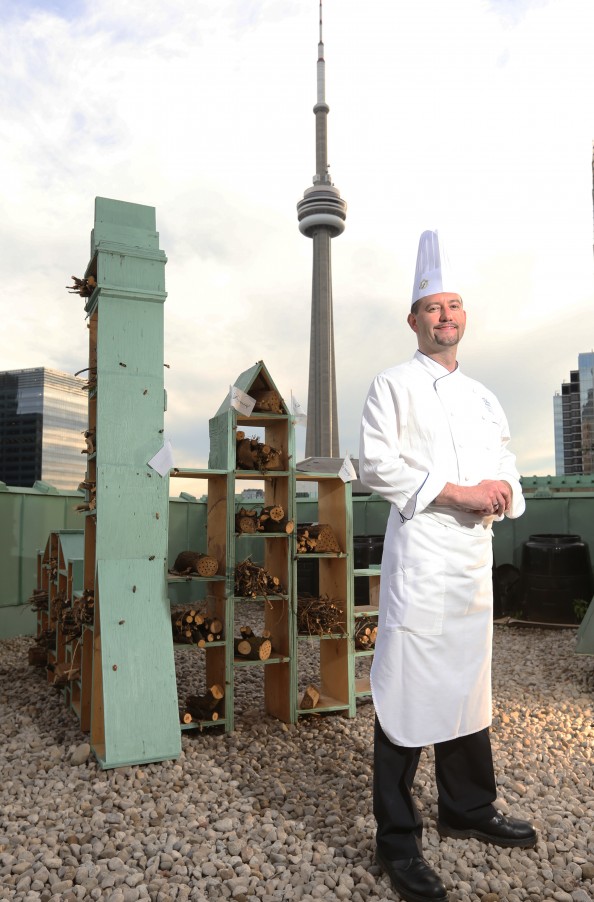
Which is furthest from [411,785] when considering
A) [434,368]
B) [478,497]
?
[434,368]

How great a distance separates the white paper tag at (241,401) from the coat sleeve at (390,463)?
164 cm

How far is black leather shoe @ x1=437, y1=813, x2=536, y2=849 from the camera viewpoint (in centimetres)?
272

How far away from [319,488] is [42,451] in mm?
64321

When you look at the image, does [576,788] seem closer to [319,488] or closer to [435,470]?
[435,470]

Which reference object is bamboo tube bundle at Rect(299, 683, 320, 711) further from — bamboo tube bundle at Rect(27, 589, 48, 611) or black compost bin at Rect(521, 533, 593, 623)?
black compost bin at Rect(521, 533, 593, 623)

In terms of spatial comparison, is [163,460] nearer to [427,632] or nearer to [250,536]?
[250,536]

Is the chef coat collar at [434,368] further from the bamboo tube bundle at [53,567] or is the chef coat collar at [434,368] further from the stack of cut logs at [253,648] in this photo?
the bamboo tube bundle at [53,567]

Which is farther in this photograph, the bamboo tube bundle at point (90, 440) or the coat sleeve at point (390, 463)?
the bamboo tube bundle at point (90, 440)

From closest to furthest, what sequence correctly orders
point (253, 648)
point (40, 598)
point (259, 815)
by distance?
point (259, 815)
point (253, 648)
point (40, 598)

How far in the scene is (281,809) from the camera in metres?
3.11

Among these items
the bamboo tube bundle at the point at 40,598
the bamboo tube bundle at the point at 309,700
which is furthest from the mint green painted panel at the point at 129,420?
the bamboo tube bundle at the point at 40,598

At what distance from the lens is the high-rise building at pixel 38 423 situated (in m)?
64.9

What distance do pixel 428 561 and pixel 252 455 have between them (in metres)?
2.08

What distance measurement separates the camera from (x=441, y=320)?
8.72 feet
